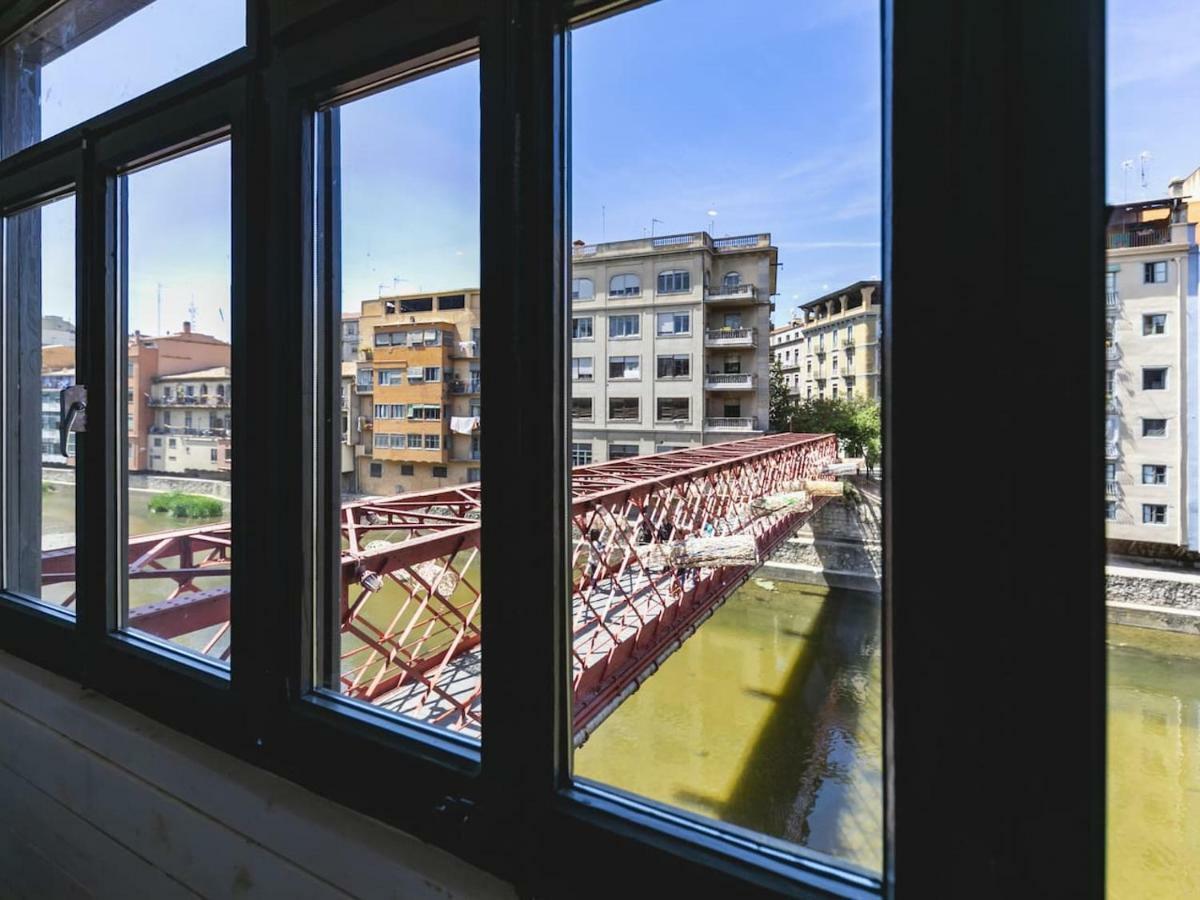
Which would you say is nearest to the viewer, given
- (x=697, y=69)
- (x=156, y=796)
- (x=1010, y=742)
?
(x=1010, y=742)

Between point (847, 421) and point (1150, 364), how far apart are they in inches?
8.6

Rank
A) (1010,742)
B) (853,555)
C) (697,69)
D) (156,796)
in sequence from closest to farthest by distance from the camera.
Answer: (1010,742), (853,555), (697,69), (156,796)

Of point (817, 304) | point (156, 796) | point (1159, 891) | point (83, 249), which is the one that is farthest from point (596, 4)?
point (156, 796)

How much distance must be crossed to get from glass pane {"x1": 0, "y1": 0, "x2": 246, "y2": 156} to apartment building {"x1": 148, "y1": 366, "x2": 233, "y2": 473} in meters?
0.47

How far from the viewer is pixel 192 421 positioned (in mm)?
1071

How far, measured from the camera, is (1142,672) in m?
0.46

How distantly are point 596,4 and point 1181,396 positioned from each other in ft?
2.02

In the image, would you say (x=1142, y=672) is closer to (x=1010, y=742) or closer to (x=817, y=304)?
(x=1010, y=742)

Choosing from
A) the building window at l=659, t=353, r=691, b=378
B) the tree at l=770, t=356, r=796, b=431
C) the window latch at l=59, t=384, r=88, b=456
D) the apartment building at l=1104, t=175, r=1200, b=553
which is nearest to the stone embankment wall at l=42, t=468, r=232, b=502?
the window latch at l=59, t=384, r=88, b=456

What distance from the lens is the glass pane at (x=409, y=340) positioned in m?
0.78

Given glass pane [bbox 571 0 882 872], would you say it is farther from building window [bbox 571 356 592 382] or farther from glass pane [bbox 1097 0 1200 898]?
glass pane [bbox 1097 0 1200 898]

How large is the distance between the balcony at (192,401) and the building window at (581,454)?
0.56 metres

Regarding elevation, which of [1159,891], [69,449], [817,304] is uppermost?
[817,304]

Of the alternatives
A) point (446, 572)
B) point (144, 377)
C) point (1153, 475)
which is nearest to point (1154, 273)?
point (1153, 475)
